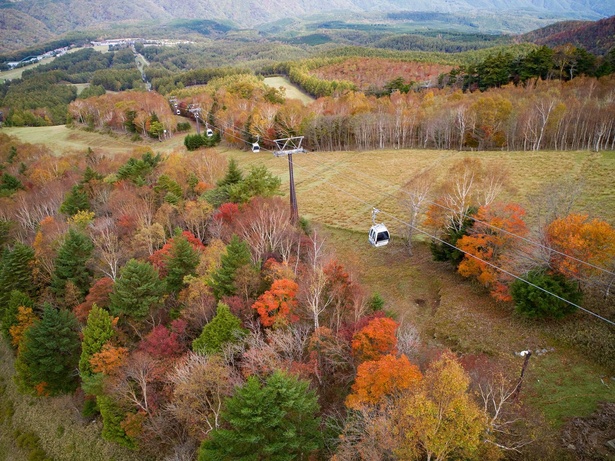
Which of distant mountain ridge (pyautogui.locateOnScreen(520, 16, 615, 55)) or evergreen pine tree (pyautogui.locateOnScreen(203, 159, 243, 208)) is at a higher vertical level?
distant mountain ridge (pyautogui.locateOnScreen(520, 16, 615, 55))

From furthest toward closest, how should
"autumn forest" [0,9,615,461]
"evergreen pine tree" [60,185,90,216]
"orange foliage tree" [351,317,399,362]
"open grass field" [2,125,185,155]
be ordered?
"open grass field" [2,125,185,155]
"evergreen pine tree" [60,185,90,216]
"orange foliage tree" [351,317,399,362]
"autumn forest" [0,9,615,461]

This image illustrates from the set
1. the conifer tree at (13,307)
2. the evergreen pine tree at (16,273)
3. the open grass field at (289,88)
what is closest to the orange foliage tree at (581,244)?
the conifer tree at (13,307)

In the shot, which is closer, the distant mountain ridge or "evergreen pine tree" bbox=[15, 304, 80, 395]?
"evergreen pine tree" bbox=[15, 304, 80, 395]

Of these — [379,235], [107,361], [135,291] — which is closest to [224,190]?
[135,291]

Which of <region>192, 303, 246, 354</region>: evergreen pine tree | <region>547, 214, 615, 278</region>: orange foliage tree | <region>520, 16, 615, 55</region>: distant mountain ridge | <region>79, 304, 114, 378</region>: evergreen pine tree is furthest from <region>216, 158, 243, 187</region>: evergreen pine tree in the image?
<region>520, 16, 615, 55</region>: distant mountain ridge

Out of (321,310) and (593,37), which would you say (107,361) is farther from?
(593,37)

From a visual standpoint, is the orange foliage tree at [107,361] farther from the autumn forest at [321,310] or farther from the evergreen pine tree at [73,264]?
the evergreen pine tree at [73,264]

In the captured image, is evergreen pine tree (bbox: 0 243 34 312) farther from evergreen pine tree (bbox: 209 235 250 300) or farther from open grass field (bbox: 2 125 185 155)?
open grass field (bbox: 2 125 185 155)
